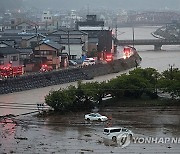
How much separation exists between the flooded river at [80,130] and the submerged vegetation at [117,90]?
173 millimetres

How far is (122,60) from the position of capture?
34.7ft

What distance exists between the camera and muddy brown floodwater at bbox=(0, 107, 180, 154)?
4020 mm

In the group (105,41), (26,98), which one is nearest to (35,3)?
(105,41)

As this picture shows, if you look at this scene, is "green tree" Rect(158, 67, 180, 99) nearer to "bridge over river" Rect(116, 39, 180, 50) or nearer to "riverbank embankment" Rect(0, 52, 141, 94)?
"riverbank embankment" Rect(0, 52, 141, 94)

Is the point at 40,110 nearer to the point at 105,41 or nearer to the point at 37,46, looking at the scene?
the point at 37,46

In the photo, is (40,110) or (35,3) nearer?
(40,110)

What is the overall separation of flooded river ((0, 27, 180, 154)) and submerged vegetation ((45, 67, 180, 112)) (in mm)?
173

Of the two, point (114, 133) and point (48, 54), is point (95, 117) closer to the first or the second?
point (114, 133)

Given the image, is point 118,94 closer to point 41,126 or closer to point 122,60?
point 41,126

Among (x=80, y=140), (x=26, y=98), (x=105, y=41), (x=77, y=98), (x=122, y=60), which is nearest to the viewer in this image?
(x=80, y=140)

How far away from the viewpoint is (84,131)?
4680 millimetres

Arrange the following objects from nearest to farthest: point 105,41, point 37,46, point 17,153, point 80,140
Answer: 1. point 17,153
2. point 80,140
3. point 37,46
4. point 105,41

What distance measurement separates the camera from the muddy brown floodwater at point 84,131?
4020 mm

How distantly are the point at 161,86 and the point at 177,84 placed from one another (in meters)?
0.21
